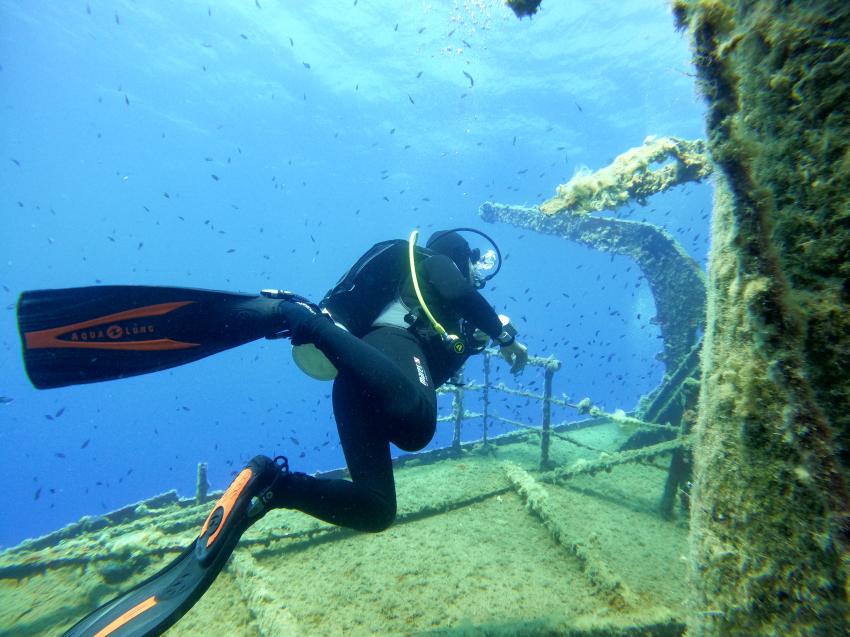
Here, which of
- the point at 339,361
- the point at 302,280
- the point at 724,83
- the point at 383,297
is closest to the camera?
the point at 724,83

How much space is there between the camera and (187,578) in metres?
2.41

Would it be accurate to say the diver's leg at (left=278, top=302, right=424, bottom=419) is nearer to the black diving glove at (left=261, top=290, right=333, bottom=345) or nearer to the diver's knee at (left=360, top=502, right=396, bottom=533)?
the black diving glove at (left=261, top=290, right=333, bottom=345)

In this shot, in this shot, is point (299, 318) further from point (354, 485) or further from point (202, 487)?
point (202, 487)

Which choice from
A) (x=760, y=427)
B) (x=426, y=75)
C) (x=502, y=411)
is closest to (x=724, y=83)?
(x=760, y=427)

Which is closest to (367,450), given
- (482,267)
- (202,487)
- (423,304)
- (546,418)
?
(423,304)

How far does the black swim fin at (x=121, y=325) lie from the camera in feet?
10.4

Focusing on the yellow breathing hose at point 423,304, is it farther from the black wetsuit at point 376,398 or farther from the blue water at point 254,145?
the blue water at point 254,145

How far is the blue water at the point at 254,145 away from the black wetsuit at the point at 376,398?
211cm

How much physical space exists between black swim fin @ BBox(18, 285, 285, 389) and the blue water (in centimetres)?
313

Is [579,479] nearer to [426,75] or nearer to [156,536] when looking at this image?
[156,536]

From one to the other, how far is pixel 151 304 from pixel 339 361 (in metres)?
1.68

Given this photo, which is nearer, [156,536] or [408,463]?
[156,536]

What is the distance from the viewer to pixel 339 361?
280 centimetres

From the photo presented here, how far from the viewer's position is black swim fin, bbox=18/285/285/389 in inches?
124
